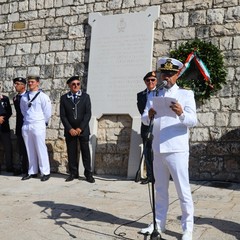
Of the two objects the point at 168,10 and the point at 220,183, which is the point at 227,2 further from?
the point at 220,183

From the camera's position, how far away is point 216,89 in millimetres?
6316

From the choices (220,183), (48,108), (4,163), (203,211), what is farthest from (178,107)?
(4,163)

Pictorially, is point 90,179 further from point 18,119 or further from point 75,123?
point 18,119

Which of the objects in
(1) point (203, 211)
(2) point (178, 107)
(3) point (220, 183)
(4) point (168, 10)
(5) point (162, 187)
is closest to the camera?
(2) point (178, 107)

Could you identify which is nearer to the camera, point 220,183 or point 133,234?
point 133,234

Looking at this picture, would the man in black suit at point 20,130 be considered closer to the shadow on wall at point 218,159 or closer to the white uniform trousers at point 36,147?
the white uniform trousers at point 36,147

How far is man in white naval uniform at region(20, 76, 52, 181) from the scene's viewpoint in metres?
6.57

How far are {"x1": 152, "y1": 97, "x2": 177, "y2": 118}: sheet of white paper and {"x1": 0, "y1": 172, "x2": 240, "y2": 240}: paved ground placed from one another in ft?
3.52

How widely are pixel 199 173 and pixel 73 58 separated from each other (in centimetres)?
315

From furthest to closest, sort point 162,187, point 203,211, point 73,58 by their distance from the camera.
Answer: point 73,58 → point 203,211 → point 162,187

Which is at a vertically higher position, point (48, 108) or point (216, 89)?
point (216, 89)

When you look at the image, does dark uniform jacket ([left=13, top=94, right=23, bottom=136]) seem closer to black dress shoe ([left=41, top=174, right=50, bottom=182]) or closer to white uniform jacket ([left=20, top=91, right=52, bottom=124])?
white uniform jacket ([left=20, top=91, right=52, bottom=124])

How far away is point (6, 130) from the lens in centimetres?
733

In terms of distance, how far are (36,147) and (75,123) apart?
2.63ft
